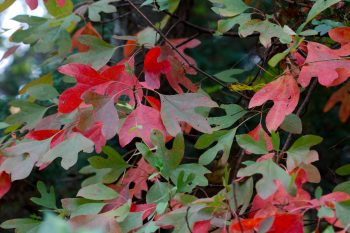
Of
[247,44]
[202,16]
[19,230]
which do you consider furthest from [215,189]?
[202,16]

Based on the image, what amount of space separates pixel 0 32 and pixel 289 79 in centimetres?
77

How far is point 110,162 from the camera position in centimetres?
100

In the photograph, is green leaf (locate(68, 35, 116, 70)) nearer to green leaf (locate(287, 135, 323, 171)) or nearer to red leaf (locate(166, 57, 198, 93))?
red leaf (locate(166, 57, 198, 93))

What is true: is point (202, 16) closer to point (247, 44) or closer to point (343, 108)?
point (247, 44)

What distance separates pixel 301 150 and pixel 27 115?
670mm

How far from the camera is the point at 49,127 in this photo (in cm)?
119

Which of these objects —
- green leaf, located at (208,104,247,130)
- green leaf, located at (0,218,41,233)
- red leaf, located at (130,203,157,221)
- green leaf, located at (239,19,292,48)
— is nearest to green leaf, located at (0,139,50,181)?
green leaf, located at (0,218,41,233)

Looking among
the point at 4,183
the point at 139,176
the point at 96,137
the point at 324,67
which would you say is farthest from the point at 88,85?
the point at 324,67

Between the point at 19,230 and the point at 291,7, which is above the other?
the point at 291,7

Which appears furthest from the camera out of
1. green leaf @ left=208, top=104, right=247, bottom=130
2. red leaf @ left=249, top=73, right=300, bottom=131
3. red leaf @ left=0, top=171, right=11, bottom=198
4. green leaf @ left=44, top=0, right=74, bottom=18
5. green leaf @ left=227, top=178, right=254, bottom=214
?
green leaf @ left=44, top=0, right=74, bottom=18

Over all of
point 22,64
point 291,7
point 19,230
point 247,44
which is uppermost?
point 291,7

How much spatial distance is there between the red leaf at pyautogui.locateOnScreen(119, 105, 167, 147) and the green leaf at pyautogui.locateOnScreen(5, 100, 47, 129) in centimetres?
33

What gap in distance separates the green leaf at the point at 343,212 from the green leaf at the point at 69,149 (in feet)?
1.46

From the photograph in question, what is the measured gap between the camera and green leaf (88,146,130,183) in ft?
3.21
